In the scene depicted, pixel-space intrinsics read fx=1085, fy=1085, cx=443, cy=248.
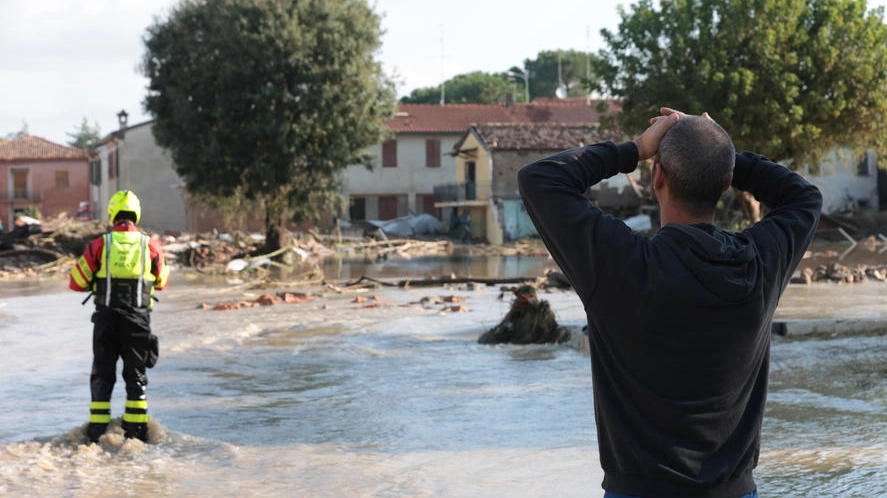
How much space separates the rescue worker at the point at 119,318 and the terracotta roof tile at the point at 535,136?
147ft

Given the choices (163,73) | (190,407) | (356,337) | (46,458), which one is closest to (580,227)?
(46,458)

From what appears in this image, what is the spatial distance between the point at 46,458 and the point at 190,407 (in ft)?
7.01

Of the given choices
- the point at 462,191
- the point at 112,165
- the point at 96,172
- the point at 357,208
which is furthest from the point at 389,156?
the point at 96,172

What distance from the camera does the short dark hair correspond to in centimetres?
265

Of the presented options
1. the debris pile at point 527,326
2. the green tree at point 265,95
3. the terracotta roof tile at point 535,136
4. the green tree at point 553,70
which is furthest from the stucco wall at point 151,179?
the green tree at point 553,70

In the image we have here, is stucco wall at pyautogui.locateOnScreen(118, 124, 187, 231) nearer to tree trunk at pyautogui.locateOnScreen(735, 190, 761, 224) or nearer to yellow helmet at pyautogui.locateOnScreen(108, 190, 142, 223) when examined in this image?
tree trunk at pyautogui.locateOnScreen(735, 190, 761, 224)

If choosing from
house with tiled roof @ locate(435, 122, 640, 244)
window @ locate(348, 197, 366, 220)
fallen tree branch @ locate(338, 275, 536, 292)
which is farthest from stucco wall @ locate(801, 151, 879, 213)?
fallen tree branch @ locate(338, 275, 536, 292)

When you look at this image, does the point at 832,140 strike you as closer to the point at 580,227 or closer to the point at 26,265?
the point at 26,265

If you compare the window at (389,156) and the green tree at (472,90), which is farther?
the green tree at (472,90)

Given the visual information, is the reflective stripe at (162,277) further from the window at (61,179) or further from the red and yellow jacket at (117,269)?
the window at (61,179)

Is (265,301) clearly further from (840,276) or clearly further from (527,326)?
(840,276)

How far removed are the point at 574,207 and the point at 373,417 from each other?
625 centimetres

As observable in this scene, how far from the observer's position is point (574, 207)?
8.82 feet

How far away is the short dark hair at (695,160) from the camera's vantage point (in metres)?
2.65
